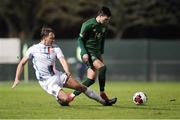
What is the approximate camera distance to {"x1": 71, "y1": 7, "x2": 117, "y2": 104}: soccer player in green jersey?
56.7 feet

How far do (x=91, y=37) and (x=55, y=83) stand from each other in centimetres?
158

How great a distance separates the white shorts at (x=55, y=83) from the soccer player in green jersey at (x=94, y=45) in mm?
772

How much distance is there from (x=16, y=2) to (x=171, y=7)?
35.9 feet

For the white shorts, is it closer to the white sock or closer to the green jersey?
the white sock

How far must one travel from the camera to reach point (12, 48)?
141ft

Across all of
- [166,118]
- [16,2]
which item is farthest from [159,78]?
Result: [166,118]

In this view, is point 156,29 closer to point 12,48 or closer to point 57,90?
point 12,48

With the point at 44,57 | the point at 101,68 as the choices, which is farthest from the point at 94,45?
the point at 44,57

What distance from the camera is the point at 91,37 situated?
57.6ft

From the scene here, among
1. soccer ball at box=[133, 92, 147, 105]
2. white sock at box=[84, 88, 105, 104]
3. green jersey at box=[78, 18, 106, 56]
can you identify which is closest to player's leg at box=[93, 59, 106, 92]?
green jersey at box=[78, 18, 106, 56]

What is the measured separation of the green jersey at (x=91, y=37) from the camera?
684 inches

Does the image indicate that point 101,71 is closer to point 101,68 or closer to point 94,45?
point 101,68

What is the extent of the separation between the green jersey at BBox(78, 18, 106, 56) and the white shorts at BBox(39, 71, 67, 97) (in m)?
0.86

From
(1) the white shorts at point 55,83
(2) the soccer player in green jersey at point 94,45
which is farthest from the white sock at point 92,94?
(1) the white shorts at point 55,83
